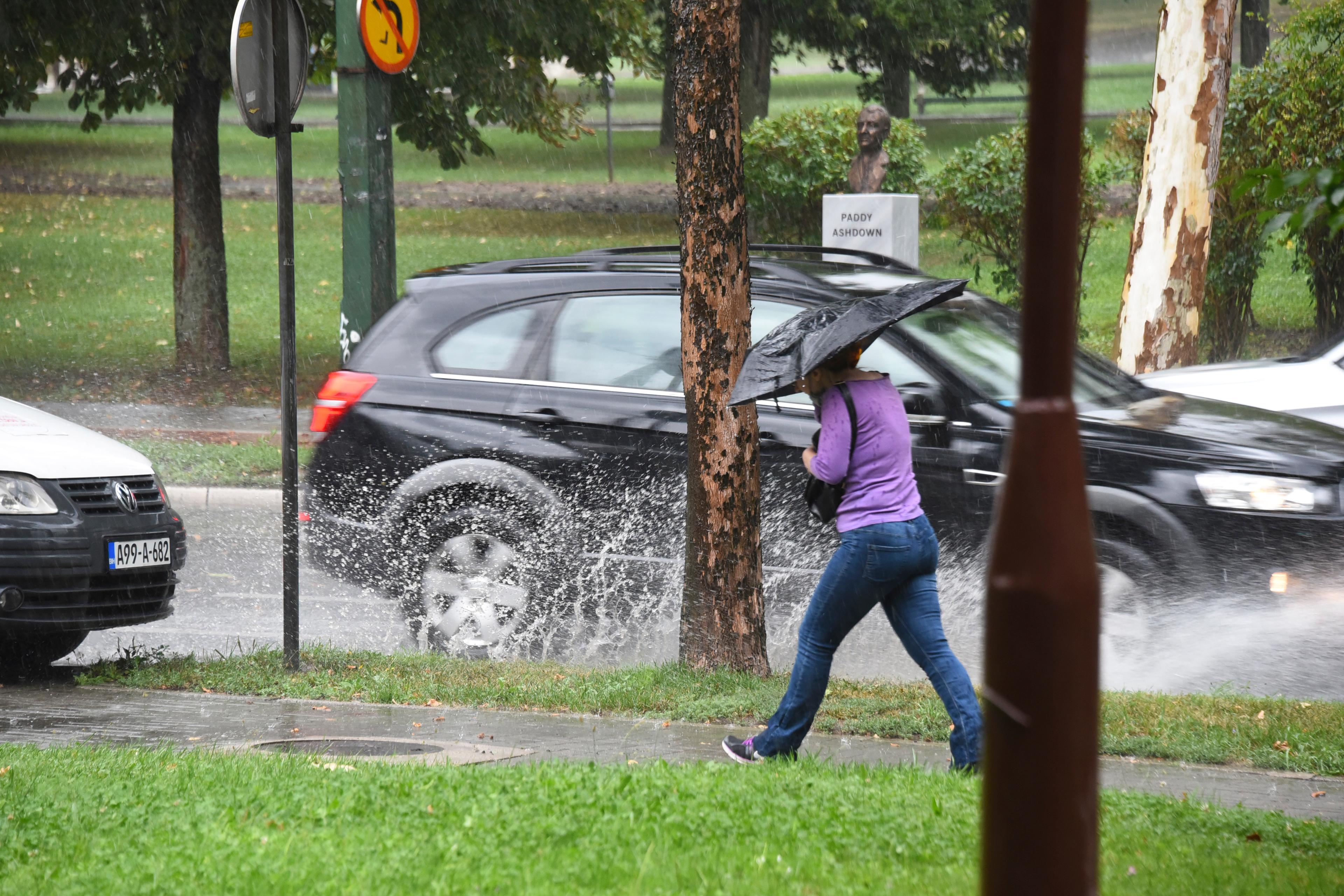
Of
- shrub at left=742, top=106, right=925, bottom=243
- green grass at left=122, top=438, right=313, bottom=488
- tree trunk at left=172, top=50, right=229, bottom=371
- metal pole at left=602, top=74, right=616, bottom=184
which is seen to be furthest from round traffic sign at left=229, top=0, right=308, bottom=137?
metal pole at left=602, top=74, right=616, bottom=184

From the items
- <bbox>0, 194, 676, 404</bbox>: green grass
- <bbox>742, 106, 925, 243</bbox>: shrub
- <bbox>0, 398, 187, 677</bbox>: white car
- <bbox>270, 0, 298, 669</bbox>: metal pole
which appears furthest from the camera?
<bbox>742, 106, 925, 243</bbox>: shrub

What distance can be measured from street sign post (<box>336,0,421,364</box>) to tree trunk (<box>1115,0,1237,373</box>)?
24.5ft

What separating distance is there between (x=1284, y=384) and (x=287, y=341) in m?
6.24

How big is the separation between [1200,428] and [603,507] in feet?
9.32

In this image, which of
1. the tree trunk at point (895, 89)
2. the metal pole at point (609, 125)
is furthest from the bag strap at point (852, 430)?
the tree trunk at point (895, 89)

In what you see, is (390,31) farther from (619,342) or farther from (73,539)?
(73,539)

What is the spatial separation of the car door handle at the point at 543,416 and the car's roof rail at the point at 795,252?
1128 mm

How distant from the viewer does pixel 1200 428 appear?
680 centimetres

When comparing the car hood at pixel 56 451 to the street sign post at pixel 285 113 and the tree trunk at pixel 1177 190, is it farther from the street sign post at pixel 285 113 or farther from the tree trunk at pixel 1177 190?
the tree trunk at pixel 1177 190

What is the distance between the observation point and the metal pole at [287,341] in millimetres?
6672

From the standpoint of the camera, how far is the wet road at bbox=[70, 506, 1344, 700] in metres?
6.56

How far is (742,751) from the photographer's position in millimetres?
5262

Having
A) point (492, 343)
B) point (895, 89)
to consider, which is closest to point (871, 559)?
point (492, 343)

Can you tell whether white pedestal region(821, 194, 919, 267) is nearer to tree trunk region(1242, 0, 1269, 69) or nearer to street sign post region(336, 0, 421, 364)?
street sign post region(336, 0, 421, 364)
